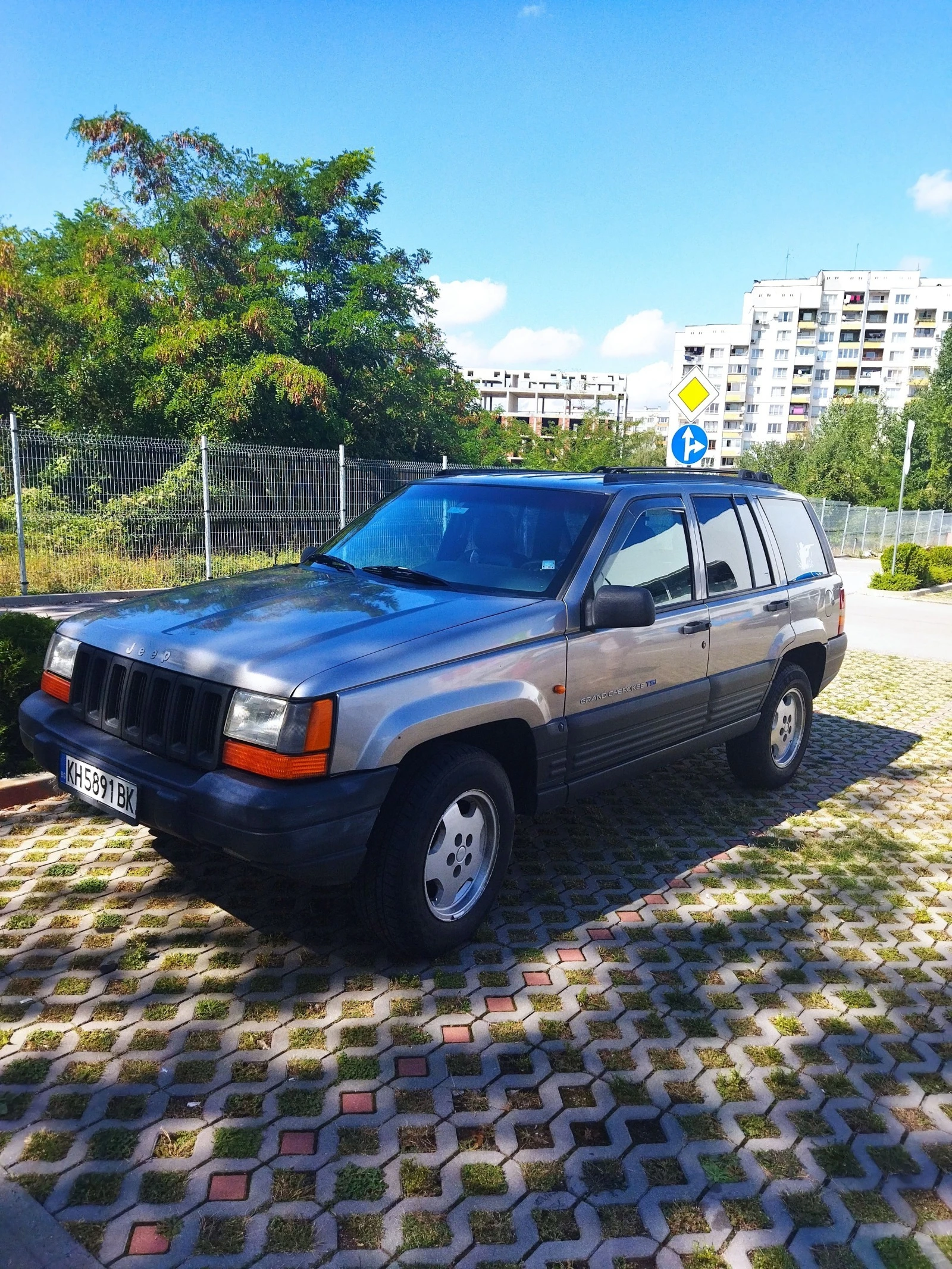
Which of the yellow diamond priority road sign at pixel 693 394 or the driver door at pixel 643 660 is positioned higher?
the yellow diamond priority road sign at pixel 693 394

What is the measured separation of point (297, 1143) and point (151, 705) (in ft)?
5.28

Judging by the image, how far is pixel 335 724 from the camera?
3043 millimetres

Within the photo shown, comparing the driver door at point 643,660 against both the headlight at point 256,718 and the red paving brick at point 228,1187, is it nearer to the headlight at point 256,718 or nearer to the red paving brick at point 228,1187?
the headlight at point 256,718

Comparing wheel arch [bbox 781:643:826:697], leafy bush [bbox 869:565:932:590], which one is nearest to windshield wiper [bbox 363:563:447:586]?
wheel arch [bbox 781:643:826:697]

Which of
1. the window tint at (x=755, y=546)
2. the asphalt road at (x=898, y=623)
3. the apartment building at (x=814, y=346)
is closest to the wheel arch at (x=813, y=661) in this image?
the window tint at (x=755, y=546)

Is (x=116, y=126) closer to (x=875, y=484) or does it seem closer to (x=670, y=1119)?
(x=670, y=1119)

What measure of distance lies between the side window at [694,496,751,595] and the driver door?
0.17 metres

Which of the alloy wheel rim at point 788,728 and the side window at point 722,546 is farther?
the alloy wheel rim at point 788,728

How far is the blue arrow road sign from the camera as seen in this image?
444 inches

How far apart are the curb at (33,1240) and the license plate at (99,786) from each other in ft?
Answer: 4.20

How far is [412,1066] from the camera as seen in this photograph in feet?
9.64

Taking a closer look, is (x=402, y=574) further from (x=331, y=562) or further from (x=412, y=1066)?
(x=412, y=1066)

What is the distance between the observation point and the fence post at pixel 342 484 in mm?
16609

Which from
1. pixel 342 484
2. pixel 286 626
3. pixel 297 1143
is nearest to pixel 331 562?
pixel 286 626
